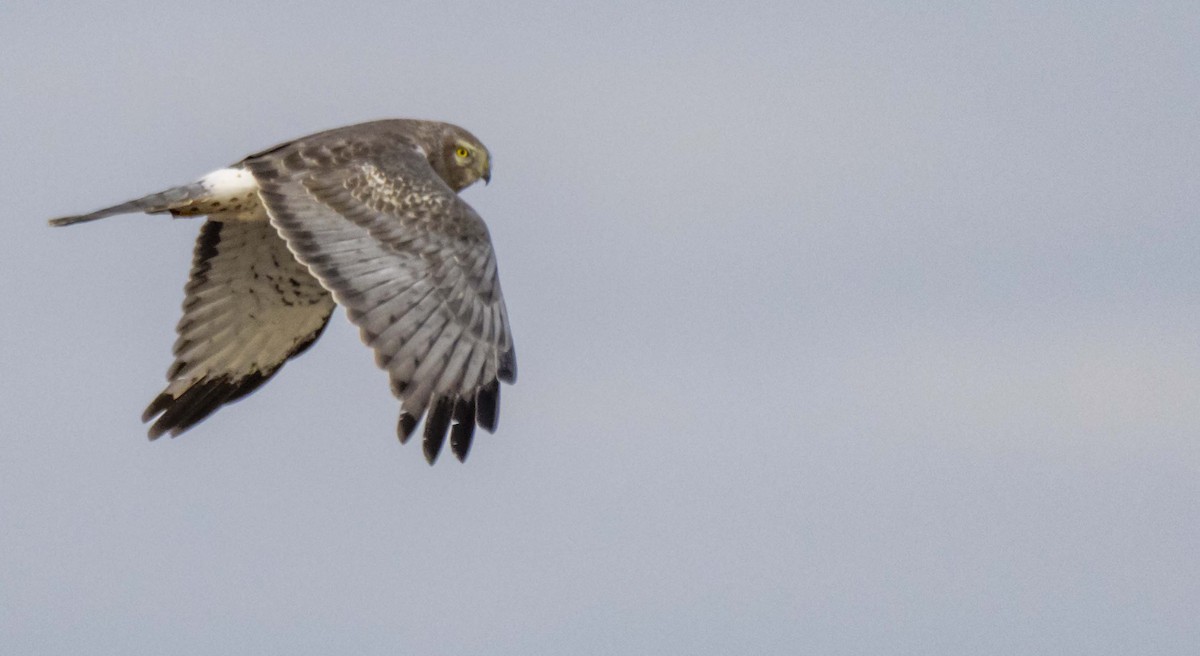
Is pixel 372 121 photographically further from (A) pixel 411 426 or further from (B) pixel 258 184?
(A) pixel 411 426

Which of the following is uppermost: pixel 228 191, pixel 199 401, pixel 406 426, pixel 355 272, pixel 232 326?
pixel 228 191

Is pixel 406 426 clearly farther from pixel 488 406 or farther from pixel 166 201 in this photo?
pixel 166 201

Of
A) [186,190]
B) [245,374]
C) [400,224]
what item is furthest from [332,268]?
[245,374]

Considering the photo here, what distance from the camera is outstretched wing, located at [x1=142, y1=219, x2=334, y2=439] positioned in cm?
1313

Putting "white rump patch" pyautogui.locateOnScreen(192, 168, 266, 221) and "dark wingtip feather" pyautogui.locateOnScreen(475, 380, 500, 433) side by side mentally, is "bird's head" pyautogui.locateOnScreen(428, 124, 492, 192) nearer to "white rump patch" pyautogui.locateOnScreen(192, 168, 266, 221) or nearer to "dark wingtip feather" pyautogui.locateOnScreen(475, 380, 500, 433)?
"white rump patch" pyautogui.locateOnScreen(192, 168, 266, 221)

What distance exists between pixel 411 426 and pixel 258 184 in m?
2.00

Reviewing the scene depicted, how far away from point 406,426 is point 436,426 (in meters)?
0.14

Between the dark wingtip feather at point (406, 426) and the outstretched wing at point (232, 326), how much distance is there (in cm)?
274

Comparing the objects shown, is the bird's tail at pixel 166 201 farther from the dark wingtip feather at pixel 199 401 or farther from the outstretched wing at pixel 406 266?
the dark wingtip feather at pixel 199 401

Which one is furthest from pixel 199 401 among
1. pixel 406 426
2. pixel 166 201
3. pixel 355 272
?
pixel 406 426

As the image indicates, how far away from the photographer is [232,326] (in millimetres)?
13219

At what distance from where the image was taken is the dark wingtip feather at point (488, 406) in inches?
420

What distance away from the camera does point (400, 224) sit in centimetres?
1143

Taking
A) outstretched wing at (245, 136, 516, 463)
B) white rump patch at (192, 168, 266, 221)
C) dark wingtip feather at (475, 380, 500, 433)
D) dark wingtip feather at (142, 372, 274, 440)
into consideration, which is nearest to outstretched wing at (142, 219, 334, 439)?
dark wingtip feather at (142, 372, 274, 440)
